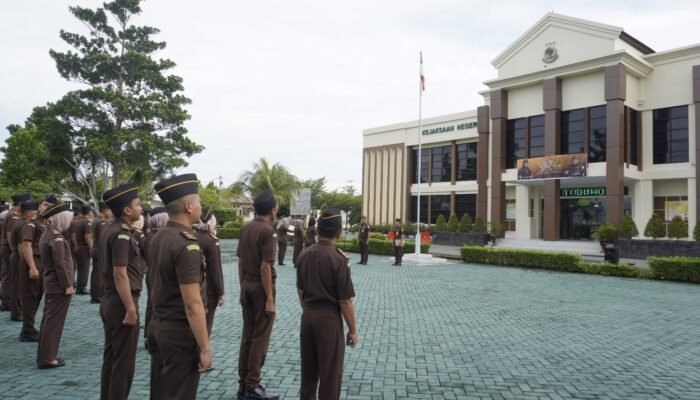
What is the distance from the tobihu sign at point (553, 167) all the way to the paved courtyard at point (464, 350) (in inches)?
677

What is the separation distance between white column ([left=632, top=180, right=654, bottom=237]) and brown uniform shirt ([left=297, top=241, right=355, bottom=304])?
94.8 feet

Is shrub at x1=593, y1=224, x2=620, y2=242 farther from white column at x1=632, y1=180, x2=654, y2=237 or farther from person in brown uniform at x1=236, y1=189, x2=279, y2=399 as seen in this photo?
person in brown uniform at x1=236, y1=189, x2=279, y2=399

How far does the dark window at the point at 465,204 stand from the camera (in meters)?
36.8

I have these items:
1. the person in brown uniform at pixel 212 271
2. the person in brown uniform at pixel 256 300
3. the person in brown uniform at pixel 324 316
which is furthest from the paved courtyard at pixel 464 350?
the person in brown uniform at pixel 324 316

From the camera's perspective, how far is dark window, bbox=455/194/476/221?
36.8 meters

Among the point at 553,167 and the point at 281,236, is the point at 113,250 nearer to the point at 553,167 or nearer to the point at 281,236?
the point at 281,236

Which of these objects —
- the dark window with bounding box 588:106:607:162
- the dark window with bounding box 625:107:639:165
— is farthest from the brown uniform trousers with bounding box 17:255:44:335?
the dark window with bounding box 625:107:639:165

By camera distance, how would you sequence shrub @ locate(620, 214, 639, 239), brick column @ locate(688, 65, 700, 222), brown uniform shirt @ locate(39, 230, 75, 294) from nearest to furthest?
brown uniform shirt @ locate(39, 230, 75, 294), shrub @ locate(620, 214, 639, 239), brick column @ locate(688, 65, 700, 222)

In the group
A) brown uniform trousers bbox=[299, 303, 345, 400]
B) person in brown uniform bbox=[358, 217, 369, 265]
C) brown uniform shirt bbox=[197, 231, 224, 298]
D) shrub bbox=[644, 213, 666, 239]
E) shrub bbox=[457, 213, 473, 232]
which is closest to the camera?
brown uniform trousers bbox=[299, 303, 345, 400]

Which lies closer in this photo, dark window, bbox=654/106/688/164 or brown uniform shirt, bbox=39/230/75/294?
brown uniform shirt, bbox=39/230/75/294

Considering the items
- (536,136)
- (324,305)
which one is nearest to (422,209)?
(536,136)

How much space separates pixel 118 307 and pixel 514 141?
3181 cm

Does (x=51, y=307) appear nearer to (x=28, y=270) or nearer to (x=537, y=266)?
(x=28, y=270)

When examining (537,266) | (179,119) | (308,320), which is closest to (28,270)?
(308,320)
